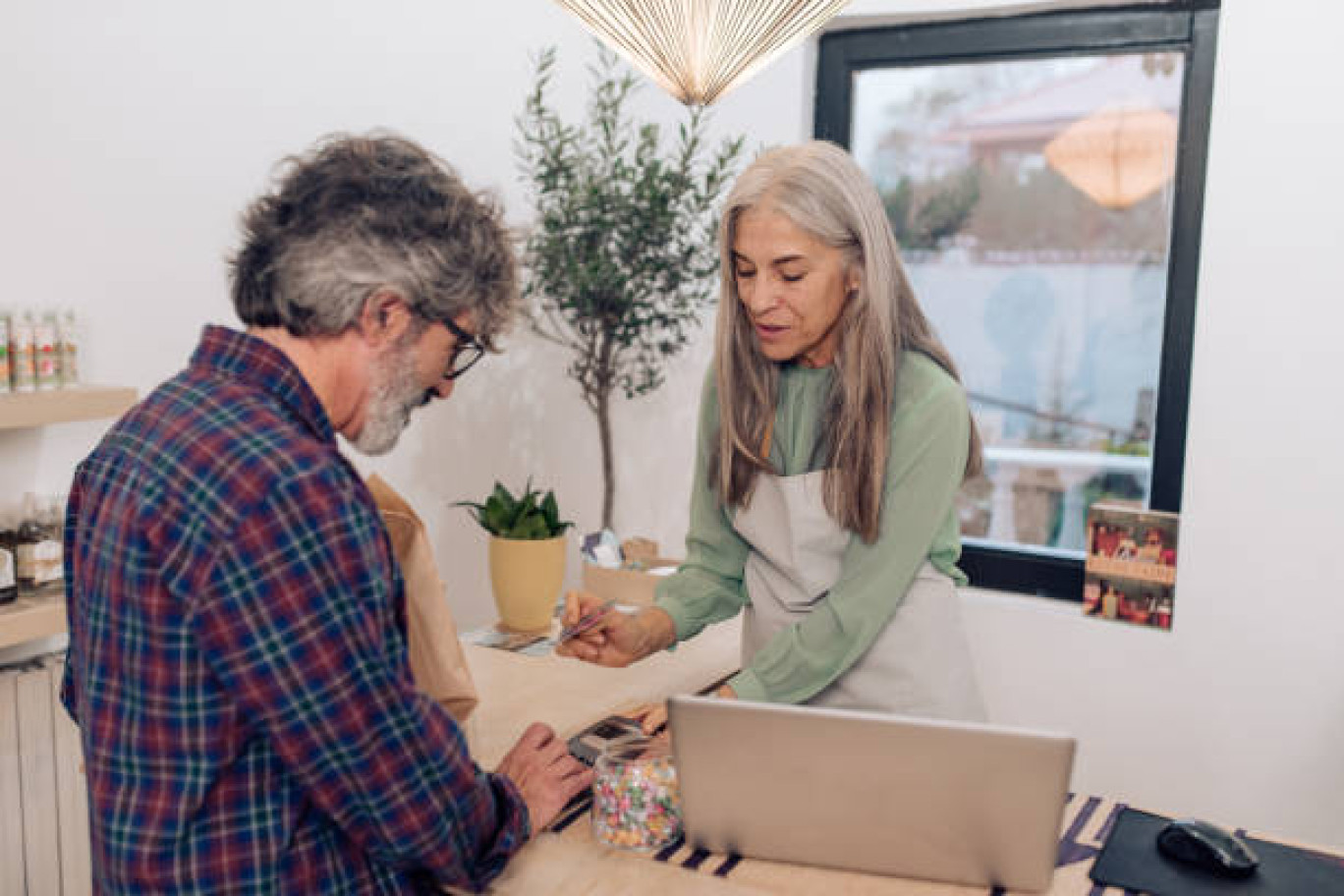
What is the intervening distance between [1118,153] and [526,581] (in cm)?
197

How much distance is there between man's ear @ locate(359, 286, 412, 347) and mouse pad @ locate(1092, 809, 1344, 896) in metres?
0.97

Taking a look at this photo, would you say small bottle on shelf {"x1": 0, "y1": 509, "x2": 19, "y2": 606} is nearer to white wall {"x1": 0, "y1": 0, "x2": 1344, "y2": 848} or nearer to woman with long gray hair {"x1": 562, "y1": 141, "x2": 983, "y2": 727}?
white wall {"x1": 0, "y1": 0, "x2": 1344, "y2": 848}

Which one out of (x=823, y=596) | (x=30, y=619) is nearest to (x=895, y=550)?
(x=823, y=596)

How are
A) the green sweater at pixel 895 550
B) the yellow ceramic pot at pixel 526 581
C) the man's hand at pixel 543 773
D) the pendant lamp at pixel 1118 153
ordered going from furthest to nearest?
the pendant lamp at pixel 1118 153 → the yellow ceramic pot at pixel 526 581 → the green sweater at pixel 895 550 → the man's hand at pixel 543 773

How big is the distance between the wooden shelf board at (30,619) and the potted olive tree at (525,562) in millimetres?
807

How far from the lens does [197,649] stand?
0.97 m

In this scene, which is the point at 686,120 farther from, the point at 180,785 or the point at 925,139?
the point at 180,785

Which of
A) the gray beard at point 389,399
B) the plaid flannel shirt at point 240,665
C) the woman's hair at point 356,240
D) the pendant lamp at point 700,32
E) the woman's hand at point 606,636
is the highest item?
the pendant lamp at point 700,32

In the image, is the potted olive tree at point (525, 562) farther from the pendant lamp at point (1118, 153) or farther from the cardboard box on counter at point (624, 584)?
the pendant lamp at point (1118, 153)

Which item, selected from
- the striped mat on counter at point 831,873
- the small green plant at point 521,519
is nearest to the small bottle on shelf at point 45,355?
the small green plant at point 521,519

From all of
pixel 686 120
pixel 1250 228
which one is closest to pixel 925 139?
pixel 686 120

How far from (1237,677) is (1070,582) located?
52cm

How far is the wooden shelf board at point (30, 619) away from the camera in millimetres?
1826

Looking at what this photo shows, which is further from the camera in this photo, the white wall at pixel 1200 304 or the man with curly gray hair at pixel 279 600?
the white wall at pixel 1200 304
